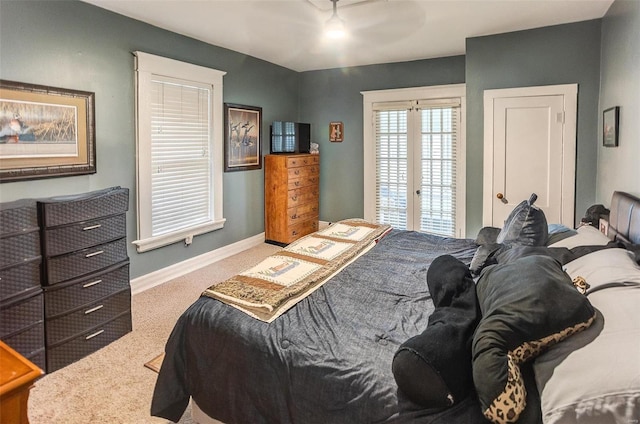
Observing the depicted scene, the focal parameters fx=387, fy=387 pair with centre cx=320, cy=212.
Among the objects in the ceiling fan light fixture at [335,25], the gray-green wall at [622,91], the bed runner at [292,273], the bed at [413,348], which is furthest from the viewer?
the ceiling fan light fixture at [335,25]

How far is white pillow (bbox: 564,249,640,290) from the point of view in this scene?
1.46m

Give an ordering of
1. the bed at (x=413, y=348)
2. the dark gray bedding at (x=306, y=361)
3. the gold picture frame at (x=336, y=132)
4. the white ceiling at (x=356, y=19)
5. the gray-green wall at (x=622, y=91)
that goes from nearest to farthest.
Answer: the bed at (x=413, y=348), the dark gray bedding at (x=306, y=361), the gray-green wall at (x=622, y=91), the white ceiling at (x=356, y=19), the gold picture frame at (x=336, y=132)

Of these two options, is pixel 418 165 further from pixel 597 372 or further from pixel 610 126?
pixel 597 372

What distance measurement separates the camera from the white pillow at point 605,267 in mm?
1456

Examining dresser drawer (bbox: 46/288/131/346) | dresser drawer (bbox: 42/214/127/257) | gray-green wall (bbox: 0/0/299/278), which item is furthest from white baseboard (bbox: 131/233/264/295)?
dresser drawer (bbox: 42/214/127/257)

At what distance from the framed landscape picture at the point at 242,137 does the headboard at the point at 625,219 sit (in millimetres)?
3966

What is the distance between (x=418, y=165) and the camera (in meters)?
5.50

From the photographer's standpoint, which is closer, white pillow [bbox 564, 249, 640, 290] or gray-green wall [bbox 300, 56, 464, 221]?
white pillow [bbox 564, 249, 640, 290]

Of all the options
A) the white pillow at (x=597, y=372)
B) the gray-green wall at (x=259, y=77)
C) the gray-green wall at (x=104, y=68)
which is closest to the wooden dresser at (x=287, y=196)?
the gray-green wall at (x=259, y=77)

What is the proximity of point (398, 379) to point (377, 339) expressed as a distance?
340mm

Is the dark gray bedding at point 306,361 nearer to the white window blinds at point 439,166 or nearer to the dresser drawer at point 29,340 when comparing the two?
the dresser drawer at point 29,340

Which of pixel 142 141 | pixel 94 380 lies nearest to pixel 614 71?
pixel 142 141

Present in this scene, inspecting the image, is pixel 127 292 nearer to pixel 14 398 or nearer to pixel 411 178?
pixel 14 398

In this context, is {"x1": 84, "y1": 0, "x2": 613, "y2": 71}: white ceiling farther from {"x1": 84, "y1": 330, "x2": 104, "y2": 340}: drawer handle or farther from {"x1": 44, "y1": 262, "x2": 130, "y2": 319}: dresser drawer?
{"x1": 84, "y1": 330, "x2": 104, "y2": 340}: drawer handle
